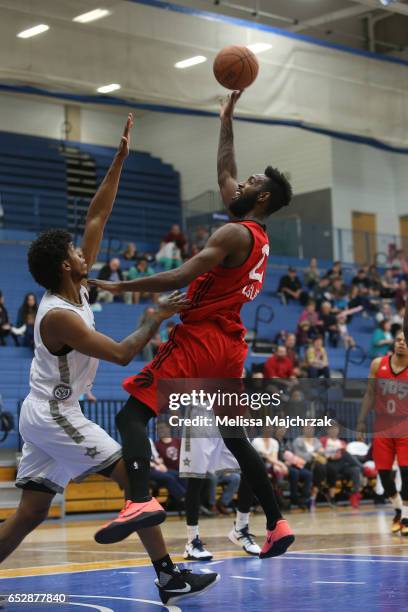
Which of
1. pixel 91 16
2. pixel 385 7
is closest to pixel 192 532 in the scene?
pixel 91 16

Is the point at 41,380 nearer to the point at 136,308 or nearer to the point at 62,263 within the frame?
the point at 62,263

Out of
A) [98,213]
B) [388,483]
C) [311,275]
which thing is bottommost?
[388,483]

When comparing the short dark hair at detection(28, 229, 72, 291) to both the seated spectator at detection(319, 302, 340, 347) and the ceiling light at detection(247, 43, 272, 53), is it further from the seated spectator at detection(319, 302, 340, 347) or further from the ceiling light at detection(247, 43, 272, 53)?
the seated spectator at detection(319, 302, 340, 347)

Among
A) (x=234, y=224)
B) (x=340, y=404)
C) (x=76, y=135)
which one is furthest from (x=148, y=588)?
(x=76, y=135)

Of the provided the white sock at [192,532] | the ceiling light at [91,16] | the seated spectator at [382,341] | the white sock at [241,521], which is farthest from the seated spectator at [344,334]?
the white sock at [192,532]

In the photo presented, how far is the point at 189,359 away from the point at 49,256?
100cm

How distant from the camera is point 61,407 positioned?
16.7ft

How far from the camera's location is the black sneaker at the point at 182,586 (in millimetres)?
5391

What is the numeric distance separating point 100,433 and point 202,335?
2.85 feet

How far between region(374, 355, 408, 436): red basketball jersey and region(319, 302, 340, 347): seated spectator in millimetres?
10871

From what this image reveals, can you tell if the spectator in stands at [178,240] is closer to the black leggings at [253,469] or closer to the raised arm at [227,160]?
the raised arm at [227,160]

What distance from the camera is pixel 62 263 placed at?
5.21 meters

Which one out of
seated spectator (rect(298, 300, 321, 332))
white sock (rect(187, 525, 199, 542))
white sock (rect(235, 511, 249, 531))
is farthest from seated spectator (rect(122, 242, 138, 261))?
white sock (rect(187, 525, 199, 542))

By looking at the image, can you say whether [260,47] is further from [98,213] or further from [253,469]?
[253,469]
